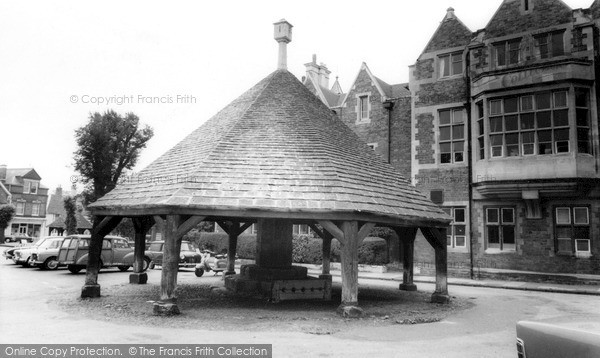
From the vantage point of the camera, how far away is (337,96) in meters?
33.9

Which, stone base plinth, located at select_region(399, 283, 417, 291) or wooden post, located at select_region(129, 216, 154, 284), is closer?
wooden post, located at select_region(129, 216, 154, 284)

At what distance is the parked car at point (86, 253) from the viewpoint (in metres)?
19.4

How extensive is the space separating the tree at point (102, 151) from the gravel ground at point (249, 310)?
37526mm

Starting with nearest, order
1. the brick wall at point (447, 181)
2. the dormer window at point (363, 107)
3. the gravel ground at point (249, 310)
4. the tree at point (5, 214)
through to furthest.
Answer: the gravel ground at point (249, 310) < the brick wall at point (447, 181) < the dormer window at point (363, 107) < the tree at point (5, 214)

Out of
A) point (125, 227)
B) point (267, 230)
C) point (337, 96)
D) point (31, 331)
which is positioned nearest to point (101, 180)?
point (125, 227)

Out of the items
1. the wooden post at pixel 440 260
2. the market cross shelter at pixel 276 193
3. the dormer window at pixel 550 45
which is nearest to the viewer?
the market cross shelter at pixel 276 193

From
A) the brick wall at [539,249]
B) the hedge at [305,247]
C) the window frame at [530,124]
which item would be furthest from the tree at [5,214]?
the window frame at [530,124]

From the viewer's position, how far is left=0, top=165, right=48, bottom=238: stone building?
2367 inches

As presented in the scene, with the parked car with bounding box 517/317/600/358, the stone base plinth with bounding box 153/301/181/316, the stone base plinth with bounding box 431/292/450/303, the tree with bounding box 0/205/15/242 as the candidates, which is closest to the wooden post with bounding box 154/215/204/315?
the stone base plinth with bounding box 153/301/181/316

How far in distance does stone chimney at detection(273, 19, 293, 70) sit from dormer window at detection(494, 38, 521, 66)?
34.5 ft

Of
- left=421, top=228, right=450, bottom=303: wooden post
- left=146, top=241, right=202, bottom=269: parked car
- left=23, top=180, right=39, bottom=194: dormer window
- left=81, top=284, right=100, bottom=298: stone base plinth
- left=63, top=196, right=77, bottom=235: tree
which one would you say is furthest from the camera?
left=23, top=180, right=39, bottom=194: dormer window

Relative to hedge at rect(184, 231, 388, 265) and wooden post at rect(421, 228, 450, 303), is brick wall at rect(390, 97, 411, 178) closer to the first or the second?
hedge at rect(184, 231, 388, 265)

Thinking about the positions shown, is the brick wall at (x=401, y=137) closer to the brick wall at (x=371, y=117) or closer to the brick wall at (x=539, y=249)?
the brick wall at (x=371, y=117)

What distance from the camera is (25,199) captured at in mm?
61031
